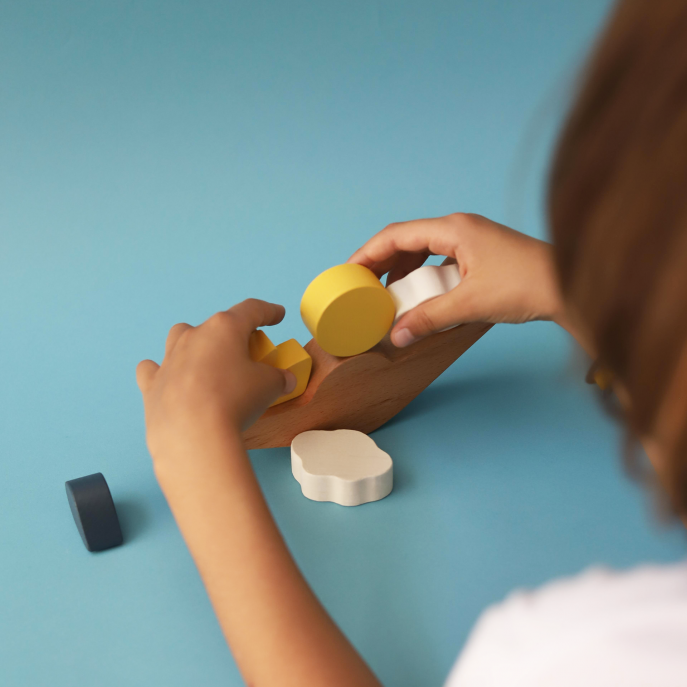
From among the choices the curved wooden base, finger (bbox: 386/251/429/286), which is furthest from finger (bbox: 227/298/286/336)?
finger (bbox: 386/251/429/286)

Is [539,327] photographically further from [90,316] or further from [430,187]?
[90,316]

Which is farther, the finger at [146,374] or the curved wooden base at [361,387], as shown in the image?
the curved wooden base at [361,387]

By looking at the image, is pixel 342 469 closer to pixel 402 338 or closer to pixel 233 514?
pixel 402 338

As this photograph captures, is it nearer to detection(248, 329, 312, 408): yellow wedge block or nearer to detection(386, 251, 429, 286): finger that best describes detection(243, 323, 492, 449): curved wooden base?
detection(248, 329, 312, 408): yellow wedge block

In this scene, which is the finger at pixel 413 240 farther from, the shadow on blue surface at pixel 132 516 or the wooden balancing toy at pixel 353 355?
the shadow on blue surface at pixel 132 516

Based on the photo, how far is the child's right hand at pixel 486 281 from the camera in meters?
1.01

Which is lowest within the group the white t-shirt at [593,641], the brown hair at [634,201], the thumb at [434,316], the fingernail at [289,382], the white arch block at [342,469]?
the white arch block at [342,469]

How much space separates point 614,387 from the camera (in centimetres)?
88

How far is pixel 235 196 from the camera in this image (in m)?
1.85

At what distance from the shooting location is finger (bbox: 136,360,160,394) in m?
0.89

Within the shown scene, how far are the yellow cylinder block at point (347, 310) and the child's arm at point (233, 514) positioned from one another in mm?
144

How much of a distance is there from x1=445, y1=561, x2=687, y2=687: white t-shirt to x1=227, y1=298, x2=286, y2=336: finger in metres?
0.48

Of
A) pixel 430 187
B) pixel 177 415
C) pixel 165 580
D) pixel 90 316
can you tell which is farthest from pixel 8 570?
pixel 430 187

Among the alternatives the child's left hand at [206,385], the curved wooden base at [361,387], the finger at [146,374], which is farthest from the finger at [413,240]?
the finger at [146,374]
